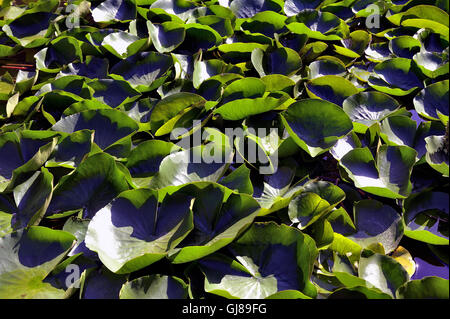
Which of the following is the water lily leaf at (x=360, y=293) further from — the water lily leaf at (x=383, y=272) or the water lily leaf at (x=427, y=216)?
the water lily leaf at (x=427, y=216)

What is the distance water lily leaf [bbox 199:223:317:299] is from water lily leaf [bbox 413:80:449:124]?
680 millimetres

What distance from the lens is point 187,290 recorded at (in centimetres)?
83

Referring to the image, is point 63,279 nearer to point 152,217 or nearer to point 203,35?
point 152,217

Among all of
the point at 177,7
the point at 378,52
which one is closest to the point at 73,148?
the point at 177,7

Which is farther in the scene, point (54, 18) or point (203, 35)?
point (54, 18)

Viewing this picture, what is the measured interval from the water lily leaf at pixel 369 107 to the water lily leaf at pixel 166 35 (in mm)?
703

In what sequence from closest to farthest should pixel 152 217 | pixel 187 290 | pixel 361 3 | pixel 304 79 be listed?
pixel 187 290, pixel 152 217, pixel 304 79, pixel 361 3

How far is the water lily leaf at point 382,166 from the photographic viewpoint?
40.9 inches

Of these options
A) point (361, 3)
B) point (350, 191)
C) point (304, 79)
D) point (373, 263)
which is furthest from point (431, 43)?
point (373, 263)

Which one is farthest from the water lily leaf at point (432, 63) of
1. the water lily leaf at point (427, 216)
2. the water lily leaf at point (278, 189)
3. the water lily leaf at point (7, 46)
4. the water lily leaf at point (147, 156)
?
the water lily leaf at point (7, 46)

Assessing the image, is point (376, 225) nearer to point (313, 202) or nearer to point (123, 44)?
point (313, 202)

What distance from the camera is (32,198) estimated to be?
1.04 m

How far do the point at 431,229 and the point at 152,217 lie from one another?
2.11 feet

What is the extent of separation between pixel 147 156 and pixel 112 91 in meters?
0.38
